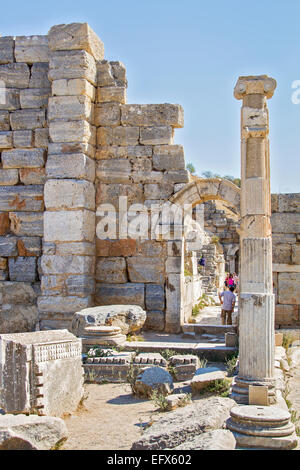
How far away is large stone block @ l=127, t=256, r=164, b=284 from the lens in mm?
10734

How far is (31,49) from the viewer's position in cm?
1118

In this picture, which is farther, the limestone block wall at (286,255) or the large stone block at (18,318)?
the limestone block wall at (286,255)

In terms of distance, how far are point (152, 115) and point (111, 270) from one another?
3236 millimetres

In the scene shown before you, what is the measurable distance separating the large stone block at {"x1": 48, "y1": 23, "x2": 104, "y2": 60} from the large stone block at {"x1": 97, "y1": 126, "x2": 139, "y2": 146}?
159 cm

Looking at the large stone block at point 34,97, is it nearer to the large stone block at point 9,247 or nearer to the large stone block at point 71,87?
the large stone block at point 71,87

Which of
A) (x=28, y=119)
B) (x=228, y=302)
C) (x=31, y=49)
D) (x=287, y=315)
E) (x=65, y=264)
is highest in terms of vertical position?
(x=31, y=49)

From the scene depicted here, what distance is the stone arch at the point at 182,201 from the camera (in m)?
10.4

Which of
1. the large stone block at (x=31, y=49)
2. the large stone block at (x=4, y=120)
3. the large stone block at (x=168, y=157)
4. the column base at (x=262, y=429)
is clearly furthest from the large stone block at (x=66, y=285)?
the column base at (x=262, y=429)

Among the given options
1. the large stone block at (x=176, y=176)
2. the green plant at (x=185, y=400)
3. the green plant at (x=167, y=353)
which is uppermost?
the large stone block at (x=176, y=176)

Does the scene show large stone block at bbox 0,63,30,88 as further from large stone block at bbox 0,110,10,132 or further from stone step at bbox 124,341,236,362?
stone step at bbox 124,341,236,362

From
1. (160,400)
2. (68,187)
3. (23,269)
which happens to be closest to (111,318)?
(23,269)

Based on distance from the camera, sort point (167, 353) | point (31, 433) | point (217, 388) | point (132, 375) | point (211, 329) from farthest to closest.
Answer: point (211, 329), point (167, 353), point (132, 375), point (217, 388), point (31, 433)

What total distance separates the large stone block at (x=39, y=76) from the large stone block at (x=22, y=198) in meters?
2.11

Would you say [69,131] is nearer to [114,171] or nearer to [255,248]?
[114,171]
